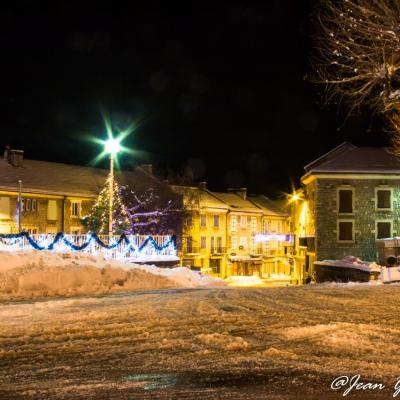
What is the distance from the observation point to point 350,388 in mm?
7055

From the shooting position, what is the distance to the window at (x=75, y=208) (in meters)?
53.6

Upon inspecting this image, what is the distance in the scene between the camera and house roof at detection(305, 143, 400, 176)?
153ft

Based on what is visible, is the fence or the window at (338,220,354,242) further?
the window at (338,220,354,242)

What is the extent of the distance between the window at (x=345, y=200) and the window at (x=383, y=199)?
6.70ft

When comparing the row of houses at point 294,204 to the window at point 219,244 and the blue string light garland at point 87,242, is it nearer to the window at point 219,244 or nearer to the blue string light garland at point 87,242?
the window at point 219,244

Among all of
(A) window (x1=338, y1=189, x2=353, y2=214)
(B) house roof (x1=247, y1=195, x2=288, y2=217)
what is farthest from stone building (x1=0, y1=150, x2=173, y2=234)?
(B) house roof (x1=247, y1=195, x2=288, y2=217)

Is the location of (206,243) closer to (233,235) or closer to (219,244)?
(219,244)

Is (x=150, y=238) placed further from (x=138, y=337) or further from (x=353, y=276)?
(x=138, y=337)

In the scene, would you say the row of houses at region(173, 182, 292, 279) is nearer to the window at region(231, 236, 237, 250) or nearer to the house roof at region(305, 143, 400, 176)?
the window at region(231, 236, 237, 250)

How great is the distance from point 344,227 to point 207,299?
32.6 meters

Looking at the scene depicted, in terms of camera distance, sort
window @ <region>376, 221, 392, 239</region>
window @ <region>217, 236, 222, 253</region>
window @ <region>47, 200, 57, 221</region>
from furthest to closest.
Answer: window @ <region>217, 236, 222, 253</region>
window @ <region>47, 200, 57, 221</region>
window @ <region>376, 221, 392, 239</region>

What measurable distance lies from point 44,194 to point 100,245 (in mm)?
25362

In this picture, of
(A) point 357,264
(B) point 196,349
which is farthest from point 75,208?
(B) point 196,349

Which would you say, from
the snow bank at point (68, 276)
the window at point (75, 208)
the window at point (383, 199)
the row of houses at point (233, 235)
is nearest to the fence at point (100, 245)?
the snow bank at point (68, 276)
